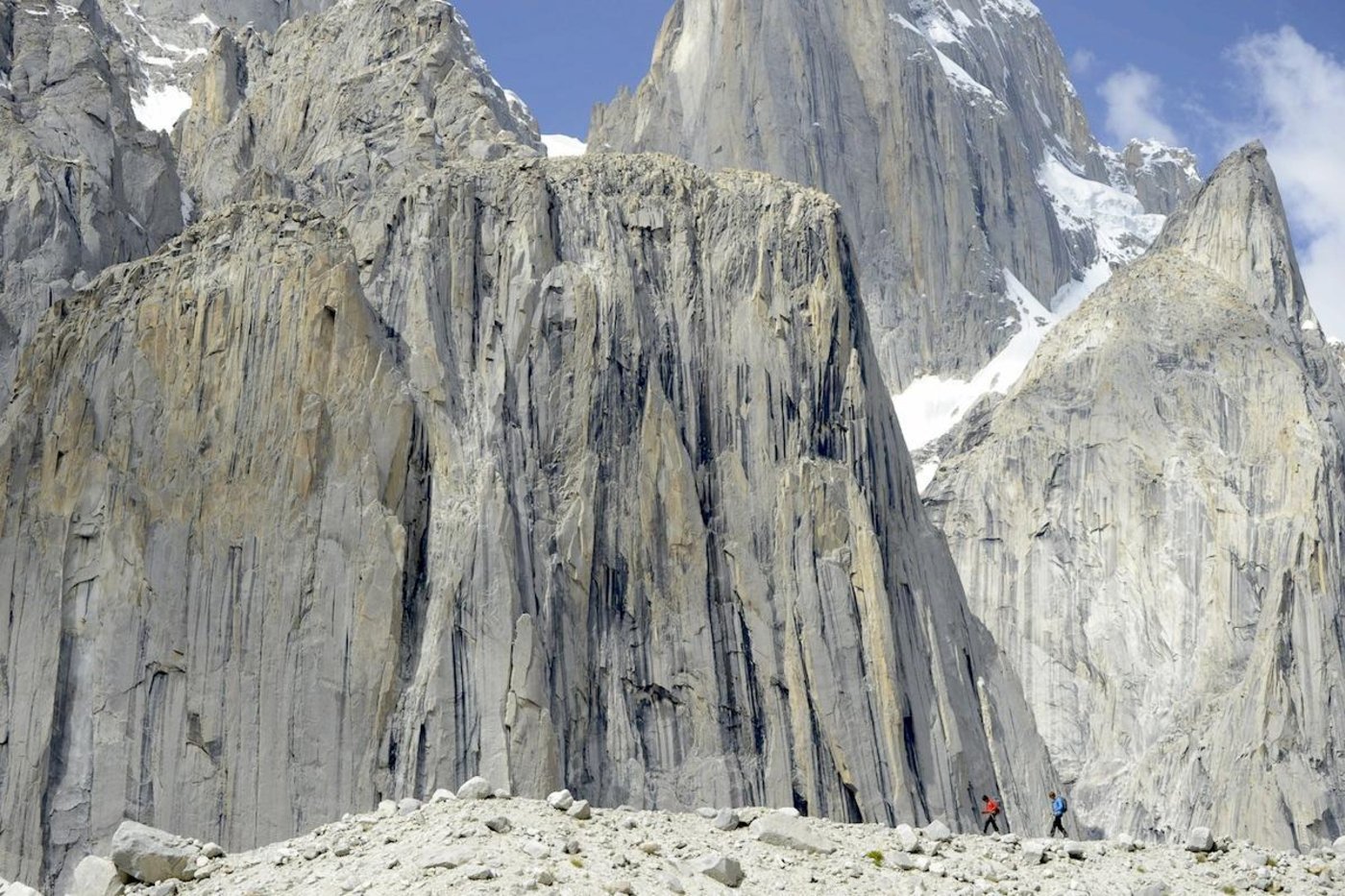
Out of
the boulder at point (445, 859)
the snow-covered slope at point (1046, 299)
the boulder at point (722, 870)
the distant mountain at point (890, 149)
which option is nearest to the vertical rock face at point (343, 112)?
the distant mountain at point (890, 149)

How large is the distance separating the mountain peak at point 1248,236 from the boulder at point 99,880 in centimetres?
12056

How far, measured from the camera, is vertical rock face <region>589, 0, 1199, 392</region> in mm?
160000

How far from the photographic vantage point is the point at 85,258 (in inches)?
3219

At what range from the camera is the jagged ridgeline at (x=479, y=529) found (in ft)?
220

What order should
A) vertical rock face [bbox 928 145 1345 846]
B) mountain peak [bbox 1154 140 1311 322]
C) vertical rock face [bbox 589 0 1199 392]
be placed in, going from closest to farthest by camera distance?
1. vertical rock face [bbox 928 145 1345 846]
2. mountain peak [bbox 1154 140 1311 322]
3. vertical rock face [bbox 589 0 1199 392]

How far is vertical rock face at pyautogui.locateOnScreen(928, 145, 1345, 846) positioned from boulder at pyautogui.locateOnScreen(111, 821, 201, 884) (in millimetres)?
84974

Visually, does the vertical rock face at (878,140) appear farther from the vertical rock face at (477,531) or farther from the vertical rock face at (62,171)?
the vertical rock face at (477,531)

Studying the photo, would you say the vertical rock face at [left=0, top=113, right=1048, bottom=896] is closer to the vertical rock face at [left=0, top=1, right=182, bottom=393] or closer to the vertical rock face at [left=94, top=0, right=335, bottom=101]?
the vertical rock face at [left=0, top=1, right=182, bottom=393]

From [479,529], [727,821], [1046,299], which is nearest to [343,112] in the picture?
[479,529]

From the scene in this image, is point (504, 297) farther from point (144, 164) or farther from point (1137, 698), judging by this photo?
point (1137, 698)

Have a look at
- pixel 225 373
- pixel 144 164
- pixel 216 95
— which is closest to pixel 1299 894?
pixel 225 373

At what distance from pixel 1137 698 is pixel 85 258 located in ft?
207

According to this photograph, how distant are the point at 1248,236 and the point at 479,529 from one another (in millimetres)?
86882

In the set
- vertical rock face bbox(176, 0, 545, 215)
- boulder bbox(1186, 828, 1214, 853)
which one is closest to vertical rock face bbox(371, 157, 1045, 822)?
vertical rock face bbox(176, 0, 545, 215)
